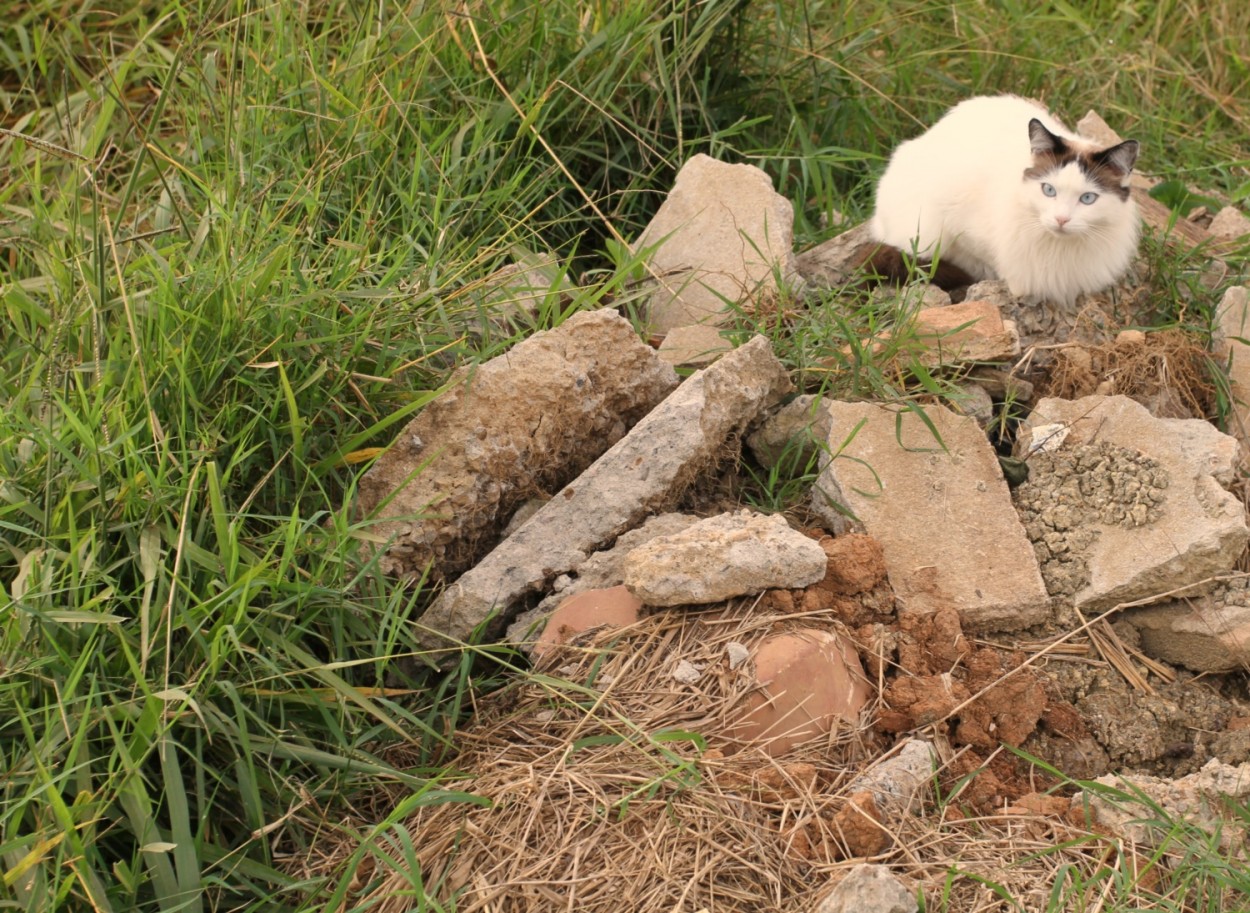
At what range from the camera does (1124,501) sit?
2828mm

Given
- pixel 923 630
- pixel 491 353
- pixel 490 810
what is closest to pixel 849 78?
pixel 491 353

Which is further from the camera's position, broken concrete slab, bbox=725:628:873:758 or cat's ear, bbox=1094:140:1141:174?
cat's ear, bbox=1094:140:1141:174

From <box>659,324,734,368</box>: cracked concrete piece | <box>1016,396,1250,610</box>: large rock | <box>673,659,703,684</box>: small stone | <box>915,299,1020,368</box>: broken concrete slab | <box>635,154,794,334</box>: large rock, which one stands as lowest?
<box>1016,396,1250,610</box>: large rock

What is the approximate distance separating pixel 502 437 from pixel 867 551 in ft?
2.65

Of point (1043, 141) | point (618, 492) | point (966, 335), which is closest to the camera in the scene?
point (618, 492)

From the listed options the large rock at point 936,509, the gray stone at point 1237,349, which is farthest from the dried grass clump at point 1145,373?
the large rock at point 936,509

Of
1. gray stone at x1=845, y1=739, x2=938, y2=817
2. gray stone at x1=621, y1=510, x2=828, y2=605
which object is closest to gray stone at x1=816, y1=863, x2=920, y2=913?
gray stone at x1=845, y1=739, x2=938, y2=817

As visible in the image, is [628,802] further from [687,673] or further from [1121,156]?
[1121,156]

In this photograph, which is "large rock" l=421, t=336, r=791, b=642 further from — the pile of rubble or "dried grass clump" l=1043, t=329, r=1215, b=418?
"dried grass clump" l=1043, t=329, r=1215, b=418

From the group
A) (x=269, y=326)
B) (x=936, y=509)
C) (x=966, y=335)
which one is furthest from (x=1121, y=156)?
(x=269, y=326)

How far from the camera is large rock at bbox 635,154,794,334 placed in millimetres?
3453

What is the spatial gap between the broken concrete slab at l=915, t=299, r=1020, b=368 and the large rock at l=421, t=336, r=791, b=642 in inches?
18.9

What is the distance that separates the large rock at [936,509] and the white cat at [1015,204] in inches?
24.0

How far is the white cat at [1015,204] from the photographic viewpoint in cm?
351
